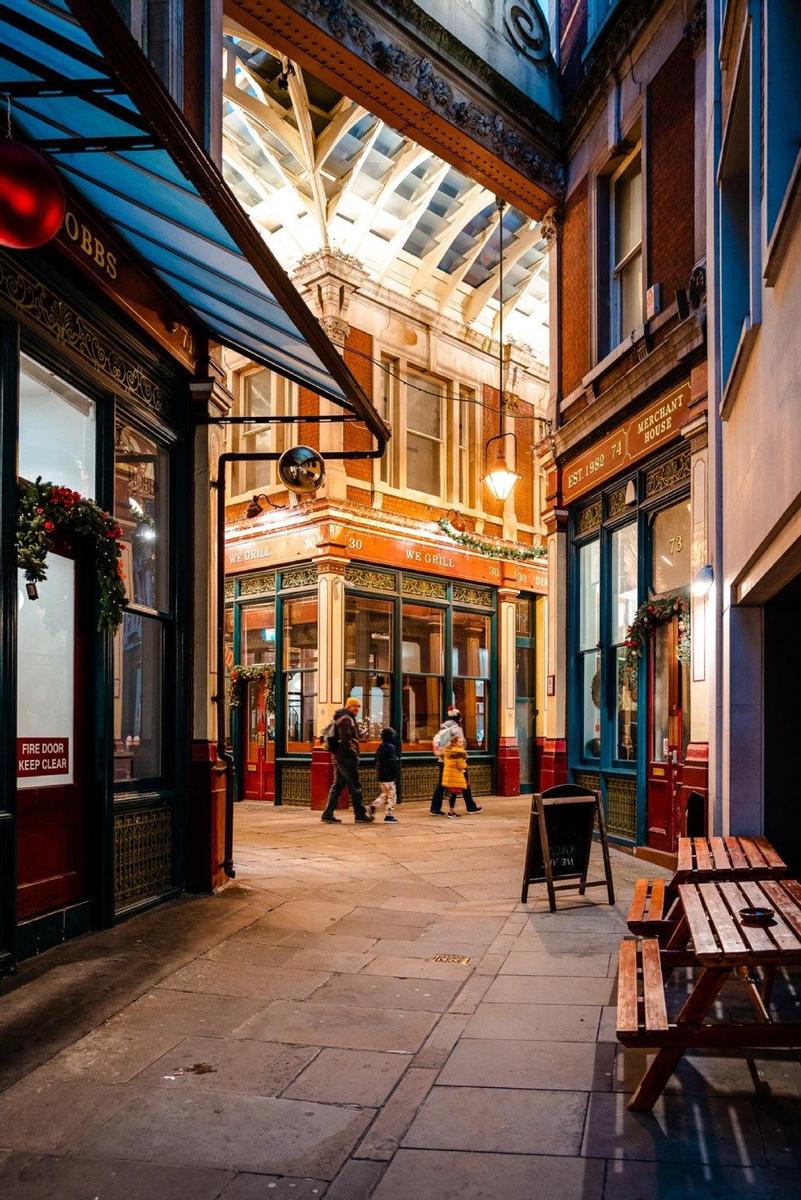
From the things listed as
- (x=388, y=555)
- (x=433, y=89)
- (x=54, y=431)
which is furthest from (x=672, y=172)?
(x=388, y=555)

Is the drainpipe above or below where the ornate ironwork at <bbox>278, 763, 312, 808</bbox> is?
above

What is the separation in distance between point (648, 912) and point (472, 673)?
15.3 metres

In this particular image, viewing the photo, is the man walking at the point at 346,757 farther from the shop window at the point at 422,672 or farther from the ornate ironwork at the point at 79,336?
the ornate ironwork at the point at 79,336

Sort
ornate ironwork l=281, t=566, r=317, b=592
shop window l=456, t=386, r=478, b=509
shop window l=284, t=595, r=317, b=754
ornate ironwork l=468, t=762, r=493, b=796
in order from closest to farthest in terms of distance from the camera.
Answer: ornate ironwork l=281, t=566, r=317, b=592
shop window l=284, t=595, r=317, b=754
ornate ironwork l=468, t=762, r=493, b=796
shop window l=456, t=386, r=478, b=509

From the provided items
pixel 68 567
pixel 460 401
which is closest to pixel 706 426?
pixel 68 567

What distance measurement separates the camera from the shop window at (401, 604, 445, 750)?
1930 centimetres

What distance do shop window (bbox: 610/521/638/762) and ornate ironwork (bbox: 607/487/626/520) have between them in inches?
8.1

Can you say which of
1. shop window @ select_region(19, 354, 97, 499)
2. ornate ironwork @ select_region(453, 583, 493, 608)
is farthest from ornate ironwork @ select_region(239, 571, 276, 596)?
shop window @ select_region(19, 354, 97, 499)

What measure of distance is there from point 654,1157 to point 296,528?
15.3 meters

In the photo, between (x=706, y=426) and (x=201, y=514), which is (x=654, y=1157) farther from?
(x=706, y=426)

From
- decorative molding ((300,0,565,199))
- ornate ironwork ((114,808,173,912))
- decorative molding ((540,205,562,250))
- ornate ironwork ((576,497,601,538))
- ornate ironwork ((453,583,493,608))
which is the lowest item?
ornate ironwork ((114,808,173,912))

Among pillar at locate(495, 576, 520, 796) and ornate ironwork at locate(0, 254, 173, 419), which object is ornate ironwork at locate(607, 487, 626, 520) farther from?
pillar at locate(495, 576, 520, 796)

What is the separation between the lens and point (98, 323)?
24.6 ft

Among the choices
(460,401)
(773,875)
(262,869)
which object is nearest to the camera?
(773,875)
